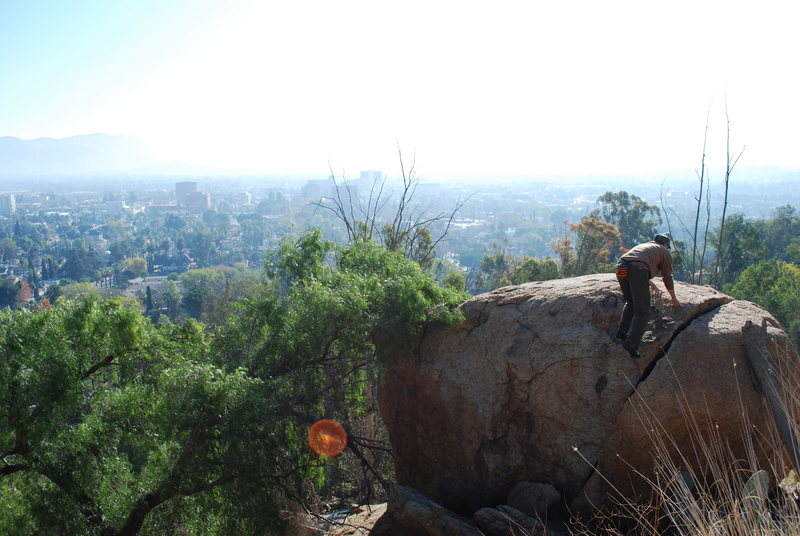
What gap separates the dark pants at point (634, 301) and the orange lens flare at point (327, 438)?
3681 millimetres

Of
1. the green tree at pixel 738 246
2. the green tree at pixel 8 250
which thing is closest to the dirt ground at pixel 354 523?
the green tree at pixel 738 246

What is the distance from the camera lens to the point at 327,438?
7.57m

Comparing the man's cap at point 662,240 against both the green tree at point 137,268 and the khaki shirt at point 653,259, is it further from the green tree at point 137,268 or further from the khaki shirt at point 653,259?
the green tree at point 137,268

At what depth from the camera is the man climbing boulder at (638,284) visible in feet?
19.6

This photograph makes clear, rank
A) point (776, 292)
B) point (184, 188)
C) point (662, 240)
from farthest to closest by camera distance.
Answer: point (184, 188)
point (776, 292)
point (662, 240)

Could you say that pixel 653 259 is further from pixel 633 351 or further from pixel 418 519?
pixel 418 519

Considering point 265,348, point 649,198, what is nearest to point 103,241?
point 649,198

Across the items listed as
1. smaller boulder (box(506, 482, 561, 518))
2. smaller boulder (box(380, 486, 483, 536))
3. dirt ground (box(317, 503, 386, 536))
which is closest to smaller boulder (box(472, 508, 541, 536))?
smaller boulder (box(380, 486, 483, 536))

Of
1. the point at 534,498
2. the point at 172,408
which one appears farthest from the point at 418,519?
the point at 172,408

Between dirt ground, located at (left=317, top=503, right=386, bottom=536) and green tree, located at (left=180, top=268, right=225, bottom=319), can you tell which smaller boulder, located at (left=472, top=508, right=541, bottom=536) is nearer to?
dirt ground, located at (left=317, top=503, right=386, bottom=536)

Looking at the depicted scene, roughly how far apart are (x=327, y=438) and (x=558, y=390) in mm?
2953

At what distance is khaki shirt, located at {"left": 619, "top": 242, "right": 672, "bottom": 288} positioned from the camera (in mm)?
6070

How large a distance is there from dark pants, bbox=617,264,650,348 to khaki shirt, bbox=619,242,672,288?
0.26 feet

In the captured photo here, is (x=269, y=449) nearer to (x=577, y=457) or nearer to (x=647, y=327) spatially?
(x=577, y=457)
